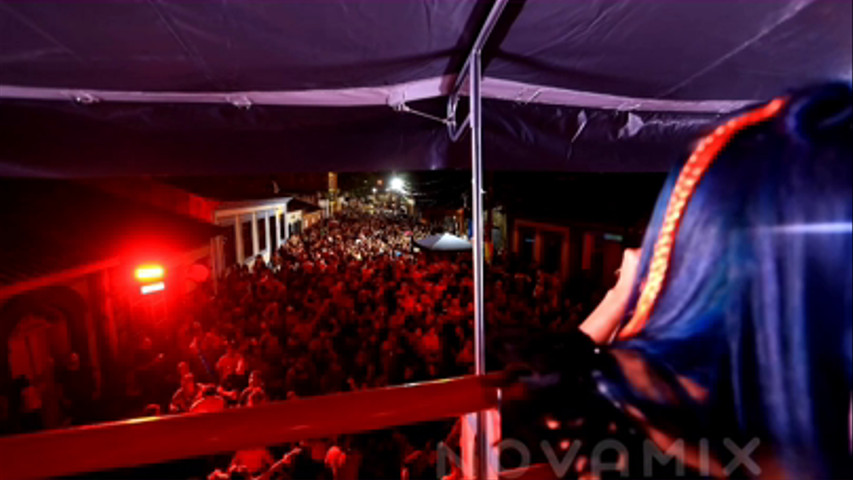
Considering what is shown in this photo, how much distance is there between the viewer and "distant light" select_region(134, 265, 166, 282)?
912 cm

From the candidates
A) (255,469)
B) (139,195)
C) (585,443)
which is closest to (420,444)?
(255,469)

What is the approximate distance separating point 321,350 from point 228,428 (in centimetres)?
665

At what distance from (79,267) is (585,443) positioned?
9.07m

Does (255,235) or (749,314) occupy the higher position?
(749,314)

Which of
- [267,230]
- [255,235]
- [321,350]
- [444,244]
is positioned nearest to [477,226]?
[321,350]

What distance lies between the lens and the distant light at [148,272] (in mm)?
9125

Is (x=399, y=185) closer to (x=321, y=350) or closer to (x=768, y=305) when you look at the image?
(x=321, y=350)

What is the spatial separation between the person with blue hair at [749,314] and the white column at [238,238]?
771 inches

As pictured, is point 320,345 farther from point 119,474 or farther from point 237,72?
point 237,72

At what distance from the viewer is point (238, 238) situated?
750 inches

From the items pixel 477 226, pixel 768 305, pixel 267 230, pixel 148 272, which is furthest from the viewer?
pixel 267 230

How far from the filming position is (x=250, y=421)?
1.15 meters

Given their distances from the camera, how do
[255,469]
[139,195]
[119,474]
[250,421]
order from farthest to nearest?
[139,195] < [119,474] < [255,469] < [250,421]

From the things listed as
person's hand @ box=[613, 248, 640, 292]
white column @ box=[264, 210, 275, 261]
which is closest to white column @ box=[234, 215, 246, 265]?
white column @ box=[264, 210, 275, 261]
